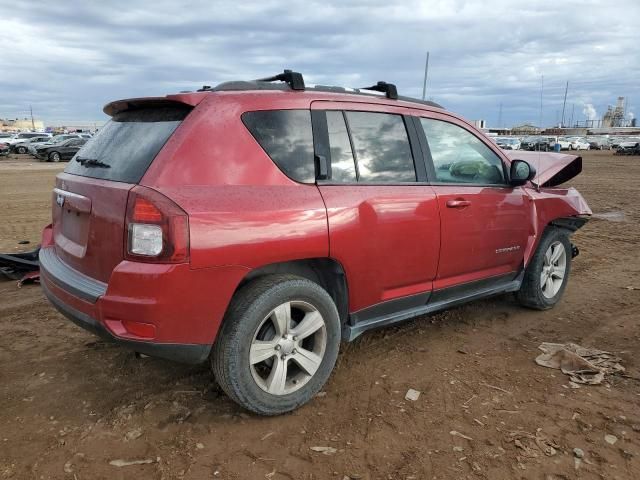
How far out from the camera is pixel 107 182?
2.81m

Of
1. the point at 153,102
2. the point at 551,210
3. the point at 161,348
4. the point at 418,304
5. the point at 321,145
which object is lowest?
the point at 418,304

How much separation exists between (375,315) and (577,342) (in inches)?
73.1

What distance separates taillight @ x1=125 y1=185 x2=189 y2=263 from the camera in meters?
2.50

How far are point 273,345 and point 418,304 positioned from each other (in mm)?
1253

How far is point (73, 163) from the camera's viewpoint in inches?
134

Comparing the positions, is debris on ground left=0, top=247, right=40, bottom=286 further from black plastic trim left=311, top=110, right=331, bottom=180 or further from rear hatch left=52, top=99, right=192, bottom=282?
black plastic trim left=311, top=110, right=331, bottom=180

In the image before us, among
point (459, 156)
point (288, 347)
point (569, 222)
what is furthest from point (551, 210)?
point (288, 347)

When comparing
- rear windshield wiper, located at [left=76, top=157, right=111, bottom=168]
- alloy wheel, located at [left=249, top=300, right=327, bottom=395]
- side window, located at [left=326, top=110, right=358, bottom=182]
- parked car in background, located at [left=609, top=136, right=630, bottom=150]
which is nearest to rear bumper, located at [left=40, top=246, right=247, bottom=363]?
alloy wheel, located at [left=249, top=300, right=327, bottom=395]

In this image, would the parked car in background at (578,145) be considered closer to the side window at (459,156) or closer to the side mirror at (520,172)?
the side mirror at (520,172)

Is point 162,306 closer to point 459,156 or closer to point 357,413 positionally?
point 357,413

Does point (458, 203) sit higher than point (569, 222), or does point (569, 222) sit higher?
point (458, 203)

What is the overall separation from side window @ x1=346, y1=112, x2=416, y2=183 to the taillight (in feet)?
4.11

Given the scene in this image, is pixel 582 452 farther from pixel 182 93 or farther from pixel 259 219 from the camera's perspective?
pixel 182 93

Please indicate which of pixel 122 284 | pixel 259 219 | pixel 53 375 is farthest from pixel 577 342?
pixel 53 375
